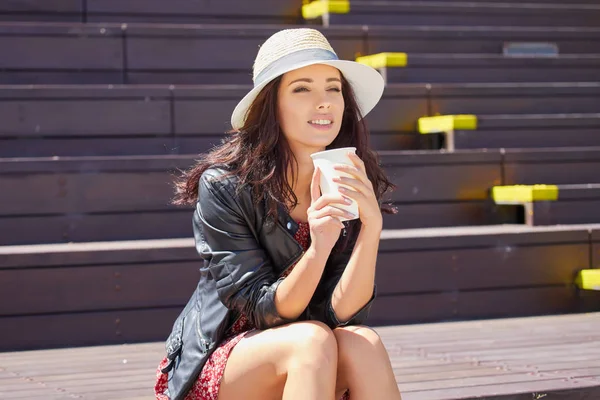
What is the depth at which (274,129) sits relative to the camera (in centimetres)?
273

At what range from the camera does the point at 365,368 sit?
97.0 inches

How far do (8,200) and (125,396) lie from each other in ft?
5.14

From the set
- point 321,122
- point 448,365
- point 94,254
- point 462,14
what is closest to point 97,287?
point 94,254

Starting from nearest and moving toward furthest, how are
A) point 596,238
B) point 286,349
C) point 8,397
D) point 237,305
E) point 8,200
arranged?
point 286,349 → point 237,305 → point 8,397 → point 8,200 → point 596,238

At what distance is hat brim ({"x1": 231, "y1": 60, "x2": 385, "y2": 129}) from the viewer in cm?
268

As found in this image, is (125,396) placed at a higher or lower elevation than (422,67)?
lower

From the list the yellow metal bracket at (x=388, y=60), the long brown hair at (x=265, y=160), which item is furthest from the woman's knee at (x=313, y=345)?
the yellow metal bracket at (x=388, y=60)

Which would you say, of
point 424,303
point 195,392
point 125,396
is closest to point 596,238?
point 424,303

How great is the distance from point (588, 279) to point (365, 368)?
2570 millimetres

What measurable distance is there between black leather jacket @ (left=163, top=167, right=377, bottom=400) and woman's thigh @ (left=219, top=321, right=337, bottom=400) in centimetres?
8

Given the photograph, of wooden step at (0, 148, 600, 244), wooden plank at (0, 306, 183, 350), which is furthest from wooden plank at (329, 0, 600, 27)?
wooden plank at (0, 306, 183, 350)

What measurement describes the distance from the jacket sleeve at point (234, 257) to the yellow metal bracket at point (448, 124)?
2.83 m

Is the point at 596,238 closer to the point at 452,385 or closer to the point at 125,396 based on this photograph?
the point at 452,385

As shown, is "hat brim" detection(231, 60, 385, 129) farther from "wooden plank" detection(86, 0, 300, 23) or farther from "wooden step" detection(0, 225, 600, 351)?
"wooden plank" detection(86, 0, 300, 23)
